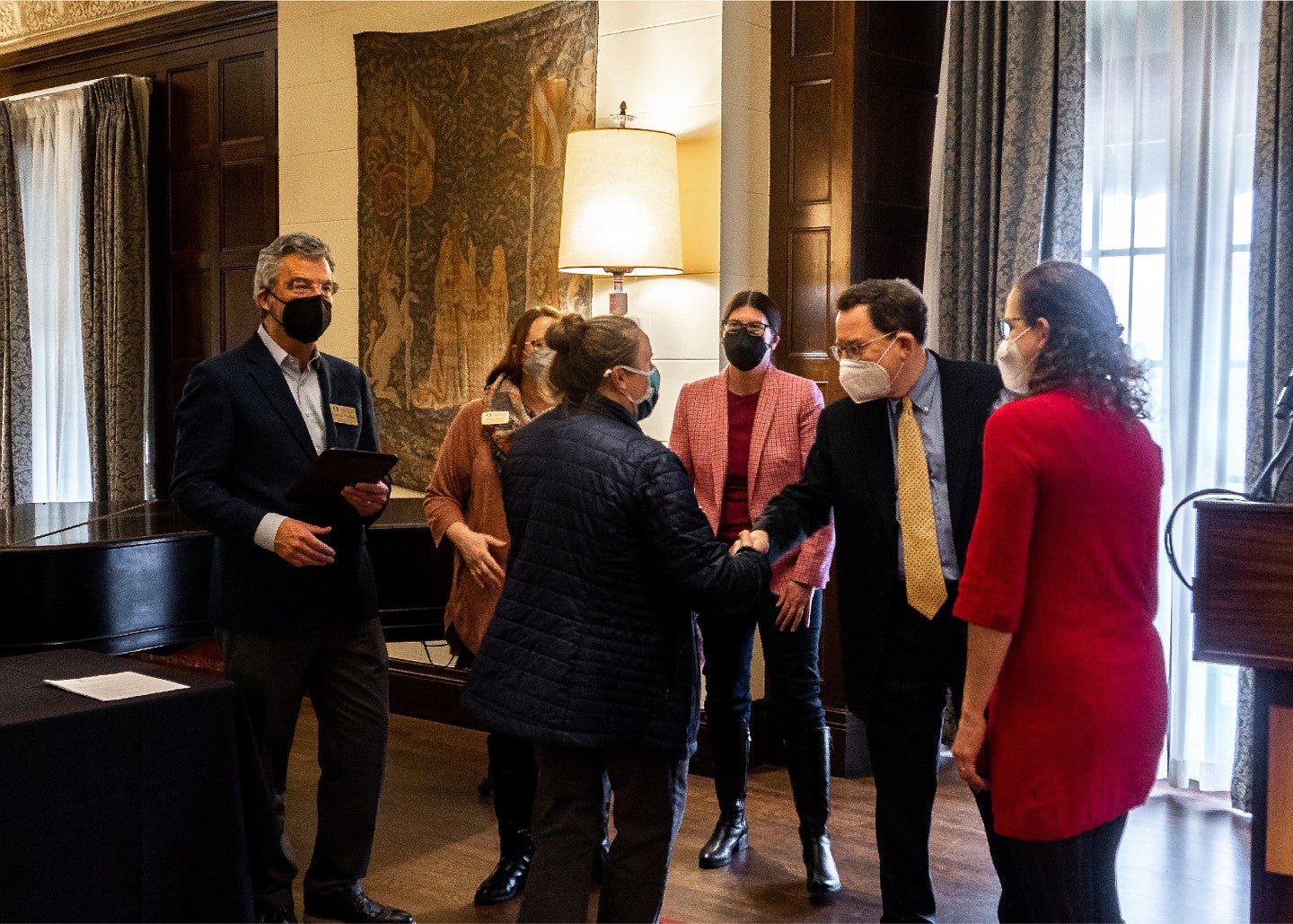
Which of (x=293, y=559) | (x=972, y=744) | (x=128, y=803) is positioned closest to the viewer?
(x=972, y=744)

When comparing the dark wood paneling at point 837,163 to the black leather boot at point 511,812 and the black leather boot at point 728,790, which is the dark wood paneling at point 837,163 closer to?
the black leather boot at point 728,790

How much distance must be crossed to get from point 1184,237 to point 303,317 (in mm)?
2866

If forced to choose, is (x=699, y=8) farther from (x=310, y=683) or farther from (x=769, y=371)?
(x=310, y=683)

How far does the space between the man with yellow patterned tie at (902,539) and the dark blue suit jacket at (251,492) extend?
40.1 inches

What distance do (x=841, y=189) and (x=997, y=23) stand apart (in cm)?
78

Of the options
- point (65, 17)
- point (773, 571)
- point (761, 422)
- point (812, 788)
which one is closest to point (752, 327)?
point (761, 422)

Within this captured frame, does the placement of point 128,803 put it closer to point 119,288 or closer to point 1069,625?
point 1069,625

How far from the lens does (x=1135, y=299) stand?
435 centimetres

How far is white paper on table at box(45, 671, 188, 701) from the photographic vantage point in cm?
254

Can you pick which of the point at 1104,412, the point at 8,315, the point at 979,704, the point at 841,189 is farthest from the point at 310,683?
the point at 8,315

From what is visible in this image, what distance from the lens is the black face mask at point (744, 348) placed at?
3.50m

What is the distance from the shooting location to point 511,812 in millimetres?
3379

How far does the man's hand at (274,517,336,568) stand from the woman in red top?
1.45 meters

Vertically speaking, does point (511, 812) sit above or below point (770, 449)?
below
